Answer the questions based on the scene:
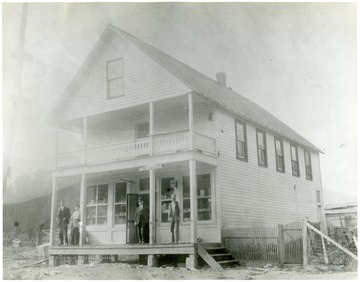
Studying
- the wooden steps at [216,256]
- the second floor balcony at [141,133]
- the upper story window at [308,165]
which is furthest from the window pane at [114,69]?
the upper story window at [308,165]

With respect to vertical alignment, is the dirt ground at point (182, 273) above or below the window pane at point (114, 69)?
below

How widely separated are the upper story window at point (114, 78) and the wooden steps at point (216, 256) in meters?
7.14

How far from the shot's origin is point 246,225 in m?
17.9

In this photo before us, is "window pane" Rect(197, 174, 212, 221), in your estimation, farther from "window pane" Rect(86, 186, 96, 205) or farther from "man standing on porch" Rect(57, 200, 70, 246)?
"window pane" Rect(86, 186, 96, 205)

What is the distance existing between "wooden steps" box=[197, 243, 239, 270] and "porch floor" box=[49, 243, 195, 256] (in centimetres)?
→ 37

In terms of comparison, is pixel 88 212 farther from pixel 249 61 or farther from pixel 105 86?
pixel 249 61

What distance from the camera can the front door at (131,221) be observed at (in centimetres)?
1731

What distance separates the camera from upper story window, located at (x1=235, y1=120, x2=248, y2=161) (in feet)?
60.2

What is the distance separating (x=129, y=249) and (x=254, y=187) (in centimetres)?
657

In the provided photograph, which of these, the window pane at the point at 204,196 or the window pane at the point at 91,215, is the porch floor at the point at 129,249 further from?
the window pane at the point at 204,196

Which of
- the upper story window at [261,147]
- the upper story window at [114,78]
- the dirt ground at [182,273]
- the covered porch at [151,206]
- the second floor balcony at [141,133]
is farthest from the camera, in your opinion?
the upper story window at [261,147]

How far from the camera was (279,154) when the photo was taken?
21.7m

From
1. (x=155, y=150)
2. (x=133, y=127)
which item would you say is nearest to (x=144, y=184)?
(x=133, y=127)

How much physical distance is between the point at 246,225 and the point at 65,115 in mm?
8946
